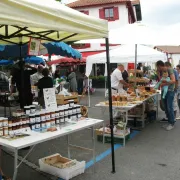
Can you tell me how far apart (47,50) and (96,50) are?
19923mm

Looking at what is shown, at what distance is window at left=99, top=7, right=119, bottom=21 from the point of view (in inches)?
1082

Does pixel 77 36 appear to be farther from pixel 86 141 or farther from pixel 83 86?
pixel 83 86

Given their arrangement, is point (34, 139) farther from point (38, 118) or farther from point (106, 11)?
point (106, 11)

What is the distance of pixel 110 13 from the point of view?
28.0m

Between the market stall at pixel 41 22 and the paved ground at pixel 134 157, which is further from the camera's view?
the paved ground at pixel 134 157

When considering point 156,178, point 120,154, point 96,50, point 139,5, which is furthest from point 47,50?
point 139,5

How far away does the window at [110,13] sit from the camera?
27.5 meters

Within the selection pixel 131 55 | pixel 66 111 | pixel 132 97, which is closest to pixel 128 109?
pixel 132 97

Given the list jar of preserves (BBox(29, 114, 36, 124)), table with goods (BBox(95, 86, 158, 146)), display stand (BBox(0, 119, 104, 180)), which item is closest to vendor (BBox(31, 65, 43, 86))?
table with goods (BBox(95, 86, 158, 146))

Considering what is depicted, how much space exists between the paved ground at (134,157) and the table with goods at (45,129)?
207 mm

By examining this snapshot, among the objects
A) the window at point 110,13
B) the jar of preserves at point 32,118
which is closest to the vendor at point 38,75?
the jar of preserves at point 32,118

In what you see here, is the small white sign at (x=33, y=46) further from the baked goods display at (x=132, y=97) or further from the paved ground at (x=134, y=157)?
the baked goods display at (x=132, y=97)

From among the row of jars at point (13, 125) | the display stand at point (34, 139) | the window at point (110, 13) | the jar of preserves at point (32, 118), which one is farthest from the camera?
the window at point (110, 13)

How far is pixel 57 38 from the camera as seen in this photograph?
5316 millimetres
